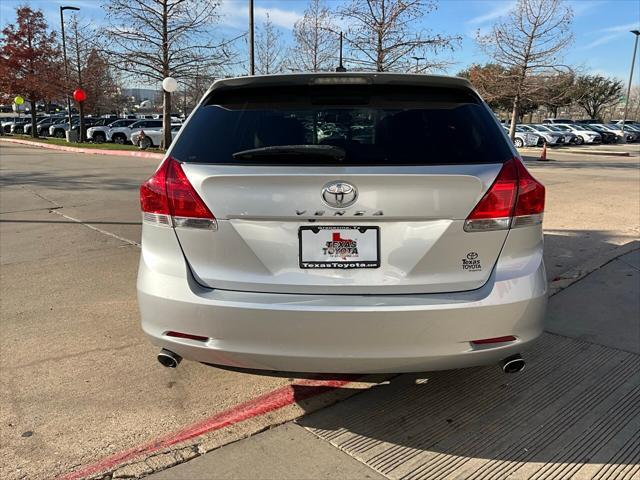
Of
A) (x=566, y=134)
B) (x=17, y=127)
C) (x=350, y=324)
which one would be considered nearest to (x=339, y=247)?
(x=350, y=324)

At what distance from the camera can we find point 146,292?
102 inches

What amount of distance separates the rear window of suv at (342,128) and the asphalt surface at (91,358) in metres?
1.46

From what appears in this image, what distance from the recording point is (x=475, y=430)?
2.83 m

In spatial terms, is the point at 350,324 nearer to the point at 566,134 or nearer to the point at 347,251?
the point at 347,251

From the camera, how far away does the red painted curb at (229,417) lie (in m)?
2.53

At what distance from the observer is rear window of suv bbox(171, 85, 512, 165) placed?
96.3 inches

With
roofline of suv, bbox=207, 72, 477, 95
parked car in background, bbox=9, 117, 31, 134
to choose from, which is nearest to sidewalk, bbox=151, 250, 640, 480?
roofline of suv, bbox=207, 72, 477, 95

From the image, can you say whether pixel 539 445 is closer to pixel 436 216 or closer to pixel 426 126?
pixel 436 216

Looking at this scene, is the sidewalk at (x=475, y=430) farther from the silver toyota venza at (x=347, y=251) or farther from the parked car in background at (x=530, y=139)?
the parked car in background at (x=530, y=139)

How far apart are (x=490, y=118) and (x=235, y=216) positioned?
1377 millimetres

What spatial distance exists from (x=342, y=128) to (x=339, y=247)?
674 mm

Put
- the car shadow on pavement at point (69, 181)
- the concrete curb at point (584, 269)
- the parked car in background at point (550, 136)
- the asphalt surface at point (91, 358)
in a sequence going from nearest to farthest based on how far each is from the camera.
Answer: the asphalt surface at point (91, 358), the concrete curb at point (584, 269), the car shadow on pavement at point (69, 181), the parked car in background at point (550, 136)

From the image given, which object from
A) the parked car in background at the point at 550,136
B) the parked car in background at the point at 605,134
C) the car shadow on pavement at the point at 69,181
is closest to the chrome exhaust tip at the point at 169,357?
the car shadow on pavement at the point at 69,181

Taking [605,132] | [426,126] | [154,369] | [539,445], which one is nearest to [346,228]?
[426,126]
